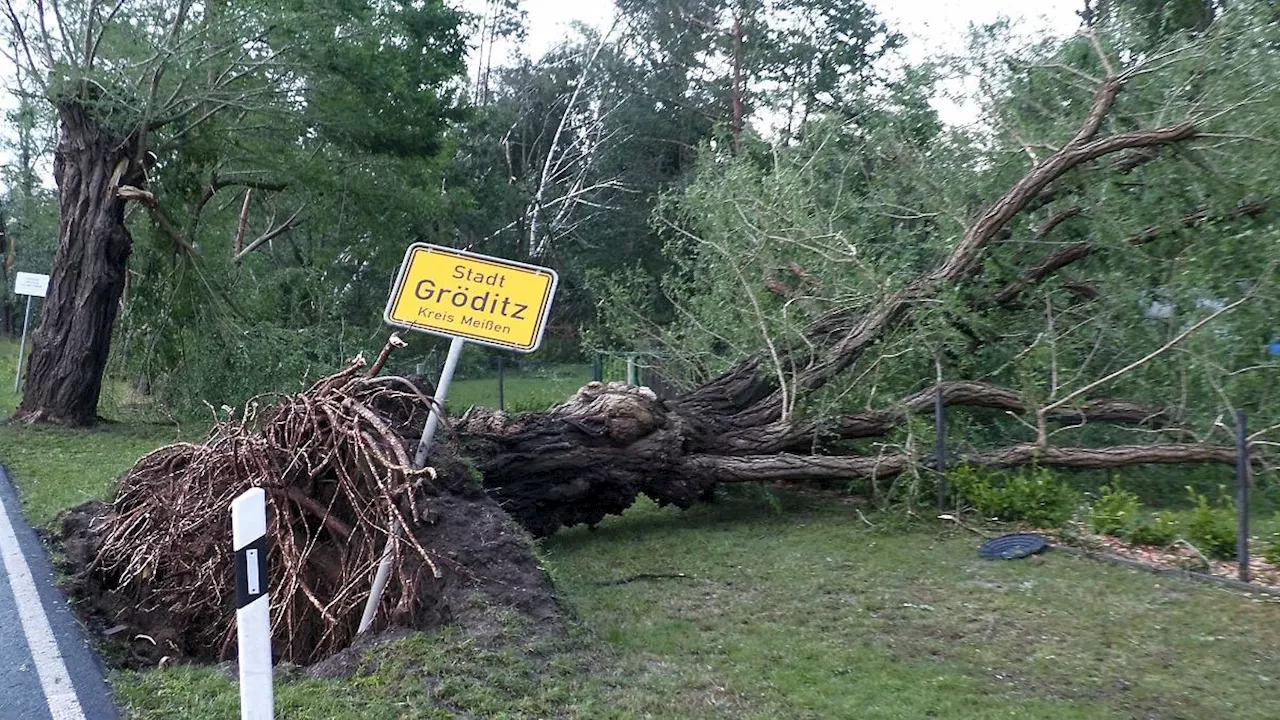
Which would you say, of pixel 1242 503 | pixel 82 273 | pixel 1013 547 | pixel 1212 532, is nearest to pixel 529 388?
pixel 82 273

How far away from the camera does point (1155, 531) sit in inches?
333

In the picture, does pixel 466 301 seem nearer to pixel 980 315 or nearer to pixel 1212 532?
pixel 1212 532

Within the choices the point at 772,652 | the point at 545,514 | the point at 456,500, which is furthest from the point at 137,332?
the point at 772,652

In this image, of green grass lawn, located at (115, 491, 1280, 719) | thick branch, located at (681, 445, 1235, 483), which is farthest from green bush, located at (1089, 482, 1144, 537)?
thick branch, located at (681, 445, 1235, 483)

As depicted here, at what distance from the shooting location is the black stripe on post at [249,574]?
3840 mm

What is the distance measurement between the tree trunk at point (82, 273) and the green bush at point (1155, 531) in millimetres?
12295

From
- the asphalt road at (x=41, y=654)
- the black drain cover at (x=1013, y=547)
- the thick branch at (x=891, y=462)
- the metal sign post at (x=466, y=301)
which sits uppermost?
the metal sign post at (x=466, y=301)

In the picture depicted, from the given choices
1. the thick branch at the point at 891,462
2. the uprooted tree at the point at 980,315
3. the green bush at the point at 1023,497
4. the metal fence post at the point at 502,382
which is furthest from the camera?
the metal fence post at the point at 502,382

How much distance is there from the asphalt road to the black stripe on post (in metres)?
1.16

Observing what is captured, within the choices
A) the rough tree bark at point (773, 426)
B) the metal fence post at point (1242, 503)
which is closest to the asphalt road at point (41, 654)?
the rough tree bark at point (773, 426)

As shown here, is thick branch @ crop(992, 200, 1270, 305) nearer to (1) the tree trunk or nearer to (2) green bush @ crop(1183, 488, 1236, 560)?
(2) green bush @ crop(1183, 488, 1236, 560)

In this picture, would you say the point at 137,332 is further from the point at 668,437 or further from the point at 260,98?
the point at 668,437

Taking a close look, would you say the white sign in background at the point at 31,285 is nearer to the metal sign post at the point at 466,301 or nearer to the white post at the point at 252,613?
the metal sign post at the point at 466,301

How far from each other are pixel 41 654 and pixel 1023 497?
7.07 metres
